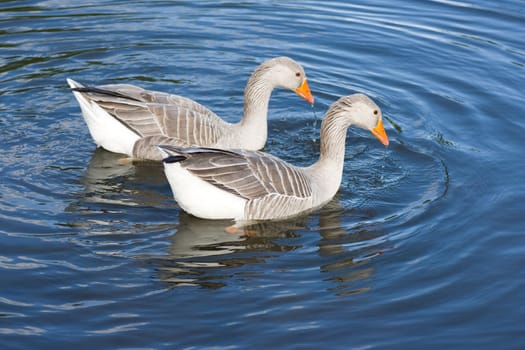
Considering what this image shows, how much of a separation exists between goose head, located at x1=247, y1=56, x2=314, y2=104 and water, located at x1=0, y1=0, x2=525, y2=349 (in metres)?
0.81

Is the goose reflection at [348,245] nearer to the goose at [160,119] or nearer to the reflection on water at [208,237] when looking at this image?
the reflection on water at [208,237]

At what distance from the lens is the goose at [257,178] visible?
8750 millimetres

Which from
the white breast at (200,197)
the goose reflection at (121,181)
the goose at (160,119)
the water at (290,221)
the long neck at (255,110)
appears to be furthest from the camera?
the long neck at (255,110)

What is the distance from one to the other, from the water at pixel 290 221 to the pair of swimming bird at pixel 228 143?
9.8 inches

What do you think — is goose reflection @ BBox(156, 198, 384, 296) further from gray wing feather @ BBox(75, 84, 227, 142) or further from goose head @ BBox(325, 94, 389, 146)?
gray wing feather @ BBox(75, 84, 227, 142)

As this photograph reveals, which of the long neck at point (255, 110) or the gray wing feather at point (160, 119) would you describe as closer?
the gray wing feather at point (160, 119)

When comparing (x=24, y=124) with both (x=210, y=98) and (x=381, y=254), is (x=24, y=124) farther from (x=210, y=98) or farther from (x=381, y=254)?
(x=381, y=254)

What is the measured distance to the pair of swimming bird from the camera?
29.0 ft

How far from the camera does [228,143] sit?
10.6 m

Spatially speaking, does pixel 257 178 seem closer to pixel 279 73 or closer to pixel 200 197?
pixel 200 197

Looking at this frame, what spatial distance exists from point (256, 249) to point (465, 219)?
2291 millimetres

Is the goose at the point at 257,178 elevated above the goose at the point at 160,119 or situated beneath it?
situated beneath

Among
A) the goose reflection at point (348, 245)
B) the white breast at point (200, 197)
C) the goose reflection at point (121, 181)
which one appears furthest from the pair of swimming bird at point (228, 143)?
the goose reflection at point (348, 245)

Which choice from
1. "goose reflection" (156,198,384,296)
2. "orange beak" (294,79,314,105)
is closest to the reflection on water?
"goose reflection" (156,198,384,296)
